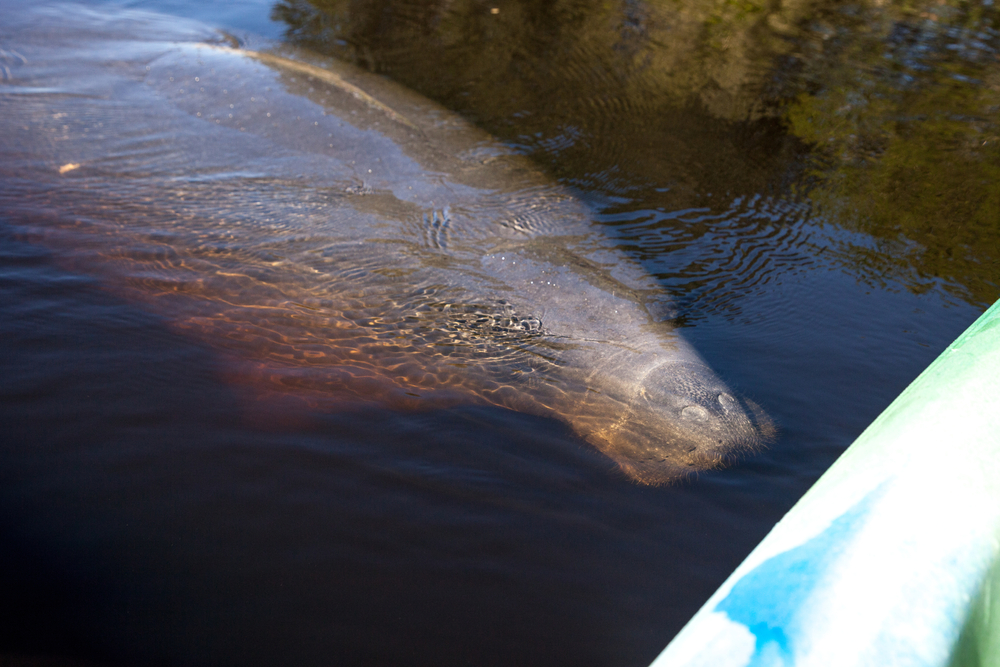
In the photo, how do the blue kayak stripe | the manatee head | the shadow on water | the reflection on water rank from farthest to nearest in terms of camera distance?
the reflection on water, the manatee head, the shadow on water, the blue kayak stripe

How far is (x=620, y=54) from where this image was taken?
6098mm

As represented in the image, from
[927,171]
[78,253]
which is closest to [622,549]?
[78,253]

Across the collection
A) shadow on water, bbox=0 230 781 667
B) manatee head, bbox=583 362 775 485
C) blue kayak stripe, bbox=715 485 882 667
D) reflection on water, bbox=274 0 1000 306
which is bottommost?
shadow on water, bbox=0 230 781 667

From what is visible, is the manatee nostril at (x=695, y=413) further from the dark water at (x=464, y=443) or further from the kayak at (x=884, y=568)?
the kayak at (x=884, y=568)

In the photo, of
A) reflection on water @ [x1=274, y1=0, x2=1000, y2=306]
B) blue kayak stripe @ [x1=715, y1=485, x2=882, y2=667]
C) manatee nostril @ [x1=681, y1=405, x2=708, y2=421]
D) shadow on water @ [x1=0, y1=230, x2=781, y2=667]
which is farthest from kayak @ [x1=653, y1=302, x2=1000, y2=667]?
reflection on water @ [x1=274, y1=0, x2=1000, y2=306]

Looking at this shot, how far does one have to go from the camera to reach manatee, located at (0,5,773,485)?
2.51m

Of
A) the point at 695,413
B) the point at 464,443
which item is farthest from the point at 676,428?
the point at 464,443

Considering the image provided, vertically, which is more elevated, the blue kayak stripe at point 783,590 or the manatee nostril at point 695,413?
the blue kayak stripe at point 783,590

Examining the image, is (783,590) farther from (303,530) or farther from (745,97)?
(745,97)

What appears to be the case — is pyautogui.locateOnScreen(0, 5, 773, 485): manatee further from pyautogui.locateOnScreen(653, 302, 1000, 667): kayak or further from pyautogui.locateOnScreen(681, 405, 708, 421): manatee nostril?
pyautogui.locateOnScreen(653, 302, 1000, 667): kayak

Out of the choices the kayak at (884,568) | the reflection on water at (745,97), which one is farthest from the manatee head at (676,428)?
the reflection on water at (745,97)

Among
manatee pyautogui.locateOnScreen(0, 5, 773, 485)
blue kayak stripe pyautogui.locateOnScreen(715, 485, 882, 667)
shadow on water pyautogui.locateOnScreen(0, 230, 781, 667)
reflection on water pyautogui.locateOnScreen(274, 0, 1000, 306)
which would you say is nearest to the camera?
blue kayak stripe pyautogui.locateOnScreen(715, 485, 882, 667)

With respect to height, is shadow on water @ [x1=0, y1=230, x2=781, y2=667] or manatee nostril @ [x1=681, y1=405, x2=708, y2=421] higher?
manatee nostril @ [x1=681, y1=405, x2=708, y2=421]

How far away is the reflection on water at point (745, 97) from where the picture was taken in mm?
4035
